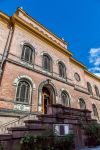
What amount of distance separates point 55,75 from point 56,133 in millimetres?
8250

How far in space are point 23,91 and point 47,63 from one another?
5.04m

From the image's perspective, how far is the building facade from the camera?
10.2m

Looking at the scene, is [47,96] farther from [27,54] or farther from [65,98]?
[27,54]

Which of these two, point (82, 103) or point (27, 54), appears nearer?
point (27, 54)

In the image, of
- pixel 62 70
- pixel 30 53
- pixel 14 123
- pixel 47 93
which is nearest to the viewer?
pixel 14 123

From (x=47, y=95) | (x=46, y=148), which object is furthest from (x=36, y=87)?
(x=46, y=148)

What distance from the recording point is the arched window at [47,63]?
14.5 metres

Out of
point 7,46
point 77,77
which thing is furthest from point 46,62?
point 77,77

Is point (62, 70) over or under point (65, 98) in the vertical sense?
over

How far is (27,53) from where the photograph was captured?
13383mm

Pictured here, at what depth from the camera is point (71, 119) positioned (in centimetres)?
873

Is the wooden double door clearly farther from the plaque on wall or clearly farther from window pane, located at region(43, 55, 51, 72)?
window pane, located at region(43, 55, 51, 72)

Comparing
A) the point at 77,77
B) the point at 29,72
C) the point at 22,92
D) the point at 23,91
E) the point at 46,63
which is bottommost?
the point at 22,92

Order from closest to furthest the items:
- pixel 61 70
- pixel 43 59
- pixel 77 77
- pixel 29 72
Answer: pixel 29 72 < pixel 43 59 < pixel 61 70 < pixel 77 77
